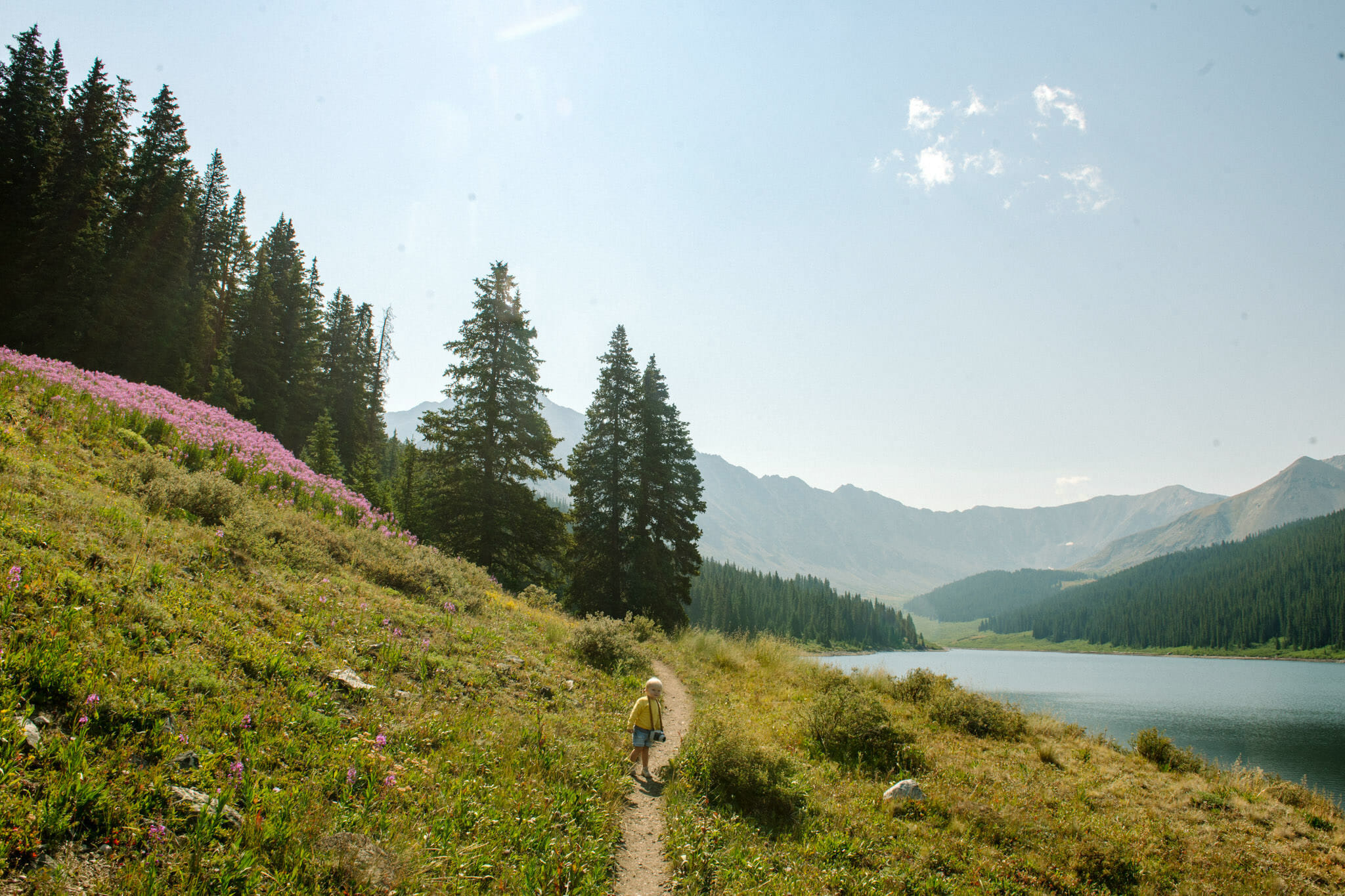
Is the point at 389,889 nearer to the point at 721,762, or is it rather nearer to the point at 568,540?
the point at 721,762

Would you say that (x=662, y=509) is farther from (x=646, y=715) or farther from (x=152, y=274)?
(x=152, y=274)

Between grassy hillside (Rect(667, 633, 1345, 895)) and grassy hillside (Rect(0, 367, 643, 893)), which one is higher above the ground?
grassy hillside (Rect(0, 367, 643, 893))

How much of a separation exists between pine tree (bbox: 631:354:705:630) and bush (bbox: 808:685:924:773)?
1527 centimetres

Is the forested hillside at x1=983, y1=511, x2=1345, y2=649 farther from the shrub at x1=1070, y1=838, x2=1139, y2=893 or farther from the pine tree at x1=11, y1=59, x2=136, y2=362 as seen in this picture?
the pine tree at x1=11, y1=59, x2=136, y2=362

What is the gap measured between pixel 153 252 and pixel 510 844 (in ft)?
126

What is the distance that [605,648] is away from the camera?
13.9m

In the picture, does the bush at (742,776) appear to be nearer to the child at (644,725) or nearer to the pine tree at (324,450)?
the child at (644,725)

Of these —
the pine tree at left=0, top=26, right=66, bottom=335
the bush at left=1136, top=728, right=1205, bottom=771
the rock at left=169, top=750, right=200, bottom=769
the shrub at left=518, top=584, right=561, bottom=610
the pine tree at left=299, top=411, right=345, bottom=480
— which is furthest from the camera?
the pine tree at left=299, top=411, right=345, bottom=480

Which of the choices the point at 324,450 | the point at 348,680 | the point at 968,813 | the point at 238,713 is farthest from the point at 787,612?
the point at 238,713

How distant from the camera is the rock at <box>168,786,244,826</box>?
4094 millimetres

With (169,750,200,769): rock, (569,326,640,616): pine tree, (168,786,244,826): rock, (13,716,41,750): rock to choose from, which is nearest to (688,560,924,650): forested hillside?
(569,326,640,616): pine tree

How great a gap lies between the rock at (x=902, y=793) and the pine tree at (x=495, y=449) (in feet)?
63.3

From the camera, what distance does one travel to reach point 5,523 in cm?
628

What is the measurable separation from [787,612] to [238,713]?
4647 inches
